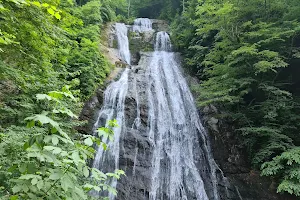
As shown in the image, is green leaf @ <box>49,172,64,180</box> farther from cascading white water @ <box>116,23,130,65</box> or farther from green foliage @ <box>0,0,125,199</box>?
cascading white water @ <box>116,23,130,65</box>

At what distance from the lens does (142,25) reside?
22.8 metres

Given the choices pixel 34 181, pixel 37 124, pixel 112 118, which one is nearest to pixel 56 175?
pixel 34 181

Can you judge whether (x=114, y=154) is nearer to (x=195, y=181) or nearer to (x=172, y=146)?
(x=172, y=146)

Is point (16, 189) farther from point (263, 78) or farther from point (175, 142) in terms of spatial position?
point (263, 78)

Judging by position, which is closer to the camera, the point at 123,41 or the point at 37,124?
the point at 37,124

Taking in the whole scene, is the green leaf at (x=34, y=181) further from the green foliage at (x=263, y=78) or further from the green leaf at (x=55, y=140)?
the green foliage at (x=263, y=78)

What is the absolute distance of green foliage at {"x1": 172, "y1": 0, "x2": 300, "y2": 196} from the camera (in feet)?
27.4

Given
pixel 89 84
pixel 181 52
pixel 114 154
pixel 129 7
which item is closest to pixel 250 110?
pixel 114 154

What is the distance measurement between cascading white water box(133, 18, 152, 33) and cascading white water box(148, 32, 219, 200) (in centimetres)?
880

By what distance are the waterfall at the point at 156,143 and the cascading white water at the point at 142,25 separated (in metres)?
9.03

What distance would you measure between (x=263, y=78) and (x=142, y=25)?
1563 centimetres

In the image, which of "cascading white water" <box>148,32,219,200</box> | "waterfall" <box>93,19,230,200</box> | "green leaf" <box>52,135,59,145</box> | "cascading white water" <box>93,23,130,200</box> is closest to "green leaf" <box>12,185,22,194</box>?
"green leaf" <box>52,135,59,145</box>

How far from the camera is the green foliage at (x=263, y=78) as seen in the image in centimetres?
836

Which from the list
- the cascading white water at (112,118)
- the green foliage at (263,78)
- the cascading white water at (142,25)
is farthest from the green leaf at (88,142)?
the cascading white water at (142,25)
